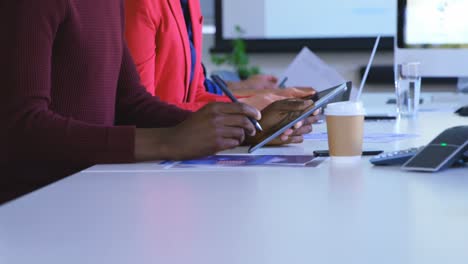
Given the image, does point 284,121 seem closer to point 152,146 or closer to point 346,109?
point 346,109

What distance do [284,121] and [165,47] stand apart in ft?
3.06

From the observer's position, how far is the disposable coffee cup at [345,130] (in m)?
1.66

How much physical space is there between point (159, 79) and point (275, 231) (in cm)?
180

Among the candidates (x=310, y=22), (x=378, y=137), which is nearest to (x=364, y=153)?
(x=378, y=137)

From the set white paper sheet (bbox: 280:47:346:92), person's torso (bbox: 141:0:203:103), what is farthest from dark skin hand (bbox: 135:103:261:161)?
white paper sheet (bbox: 280:47:346:92)

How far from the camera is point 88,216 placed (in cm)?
109

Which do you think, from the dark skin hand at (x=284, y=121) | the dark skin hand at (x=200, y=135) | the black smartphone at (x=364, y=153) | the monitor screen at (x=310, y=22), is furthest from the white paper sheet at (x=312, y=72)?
the monitor screen at (x=310, y=22)

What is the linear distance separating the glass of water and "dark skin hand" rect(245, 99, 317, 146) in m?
0.86

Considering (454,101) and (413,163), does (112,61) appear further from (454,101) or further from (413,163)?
(454,101)

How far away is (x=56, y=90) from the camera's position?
5.67ft

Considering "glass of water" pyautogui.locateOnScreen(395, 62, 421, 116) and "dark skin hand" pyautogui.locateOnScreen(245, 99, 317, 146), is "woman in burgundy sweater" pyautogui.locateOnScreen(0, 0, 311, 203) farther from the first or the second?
"glass of water" pyautogui.locateOnScreen(395, 62, 421, 116)

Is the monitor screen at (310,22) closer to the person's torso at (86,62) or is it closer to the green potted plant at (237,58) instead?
the green potted plant at (237,58)

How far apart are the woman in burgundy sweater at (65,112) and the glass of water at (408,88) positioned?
1.18 meters

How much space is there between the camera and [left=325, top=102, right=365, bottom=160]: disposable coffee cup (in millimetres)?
1659
